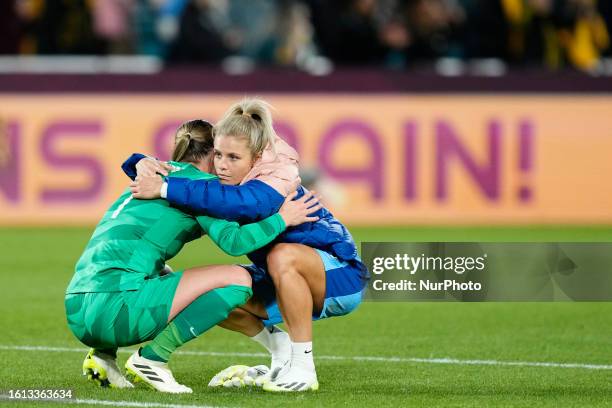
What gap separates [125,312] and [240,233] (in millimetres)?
642

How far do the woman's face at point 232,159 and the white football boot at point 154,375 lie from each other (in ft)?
3.10

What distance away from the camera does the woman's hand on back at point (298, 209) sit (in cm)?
687

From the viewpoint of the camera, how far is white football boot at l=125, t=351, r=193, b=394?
265 inches

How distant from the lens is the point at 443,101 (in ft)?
50.4

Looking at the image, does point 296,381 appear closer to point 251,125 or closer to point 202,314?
point 202,314

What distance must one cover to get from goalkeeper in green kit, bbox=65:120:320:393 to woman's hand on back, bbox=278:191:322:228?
0.01 metres

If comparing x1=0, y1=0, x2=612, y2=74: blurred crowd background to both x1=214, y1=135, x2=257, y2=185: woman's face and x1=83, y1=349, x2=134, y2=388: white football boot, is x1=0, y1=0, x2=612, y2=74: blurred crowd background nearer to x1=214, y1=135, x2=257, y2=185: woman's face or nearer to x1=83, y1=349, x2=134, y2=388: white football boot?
x1=214, y1=135, x2=257, y2=185: woman's face

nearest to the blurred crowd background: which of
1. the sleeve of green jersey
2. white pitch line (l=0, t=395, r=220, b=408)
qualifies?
the sleeve of green jersey

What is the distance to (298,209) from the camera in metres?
6.91

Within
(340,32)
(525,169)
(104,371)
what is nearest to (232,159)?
(104,371)

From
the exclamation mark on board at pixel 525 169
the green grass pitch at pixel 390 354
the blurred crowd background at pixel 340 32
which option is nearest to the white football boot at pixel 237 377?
the green grass pitch at pixel 390 354

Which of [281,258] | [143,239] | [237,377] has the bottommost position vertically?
[237,377]

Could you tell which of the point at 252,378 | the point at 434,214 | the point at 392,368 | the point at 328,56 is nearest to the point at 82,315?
the point at 252,378

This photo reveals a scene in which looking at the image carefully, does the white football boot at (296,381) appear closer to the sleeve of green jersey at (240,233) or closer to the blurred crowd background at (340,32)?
the sleeve of green jersey at (240,233)
